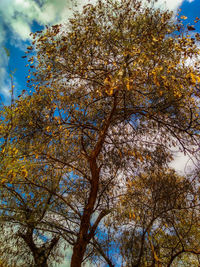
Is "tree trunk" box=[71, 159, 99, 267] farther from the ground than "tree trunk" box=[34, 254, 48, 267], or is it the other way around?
"tree trunk" box=[71, 159, 99, 267]

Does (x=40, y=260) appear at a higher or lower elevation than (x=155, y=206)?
lower

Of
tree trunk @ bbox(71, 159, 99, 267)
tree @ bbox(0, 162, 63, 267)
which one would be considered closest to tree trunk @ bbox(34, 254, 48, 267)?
tree @ bbox(0, 162, 63, 267)

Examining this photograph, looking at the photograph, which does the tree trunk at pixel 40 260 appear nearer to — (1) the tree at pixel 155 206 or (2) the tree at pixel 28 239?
(2) the tree at pixel 28 239

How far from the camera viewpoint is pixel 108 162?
6.10m

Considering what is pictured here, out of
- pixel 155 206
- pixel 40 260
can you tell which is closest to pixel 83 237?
pixel 155 206

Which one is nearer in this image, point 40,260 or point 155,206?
point 155,206

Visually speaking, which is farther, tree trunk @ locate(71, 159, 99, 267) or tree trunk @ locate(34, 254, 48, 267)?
tree trunk @ locate(34, 254, 48, 267)

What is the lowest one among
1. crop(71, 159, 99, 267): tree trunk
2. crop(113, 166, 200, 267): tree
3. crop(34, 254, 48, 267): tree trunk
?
crop(34, 254, 48, 267): tree trunk

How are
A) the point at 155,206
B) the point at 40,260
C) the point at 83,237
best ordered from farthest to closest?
the point at 40,260
the point at 155,206
the point at 83,237

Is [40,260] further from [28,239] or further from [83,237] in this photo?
[83,237]

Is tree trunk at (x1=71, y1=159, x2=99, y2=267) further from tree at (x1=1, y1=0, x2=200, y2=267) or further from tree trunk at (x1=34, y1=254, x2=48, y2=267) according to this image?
tree trunk at (x1=34, y1=254, x2=48, y2=267)

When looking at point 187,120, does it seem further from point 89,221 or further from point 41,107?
point 41,107

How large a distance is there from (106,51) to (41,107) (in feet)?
8.65

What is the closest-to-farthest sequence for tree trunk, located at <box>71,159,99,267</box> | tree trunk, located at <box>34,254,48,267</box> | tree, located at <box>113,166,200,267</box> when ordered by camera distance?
tree trunk, located at <box>71,159,99,267</box>, tree, located at <box>113,166,200,267</box>, tree trunk, located at <box>34,254,48,267</box>
